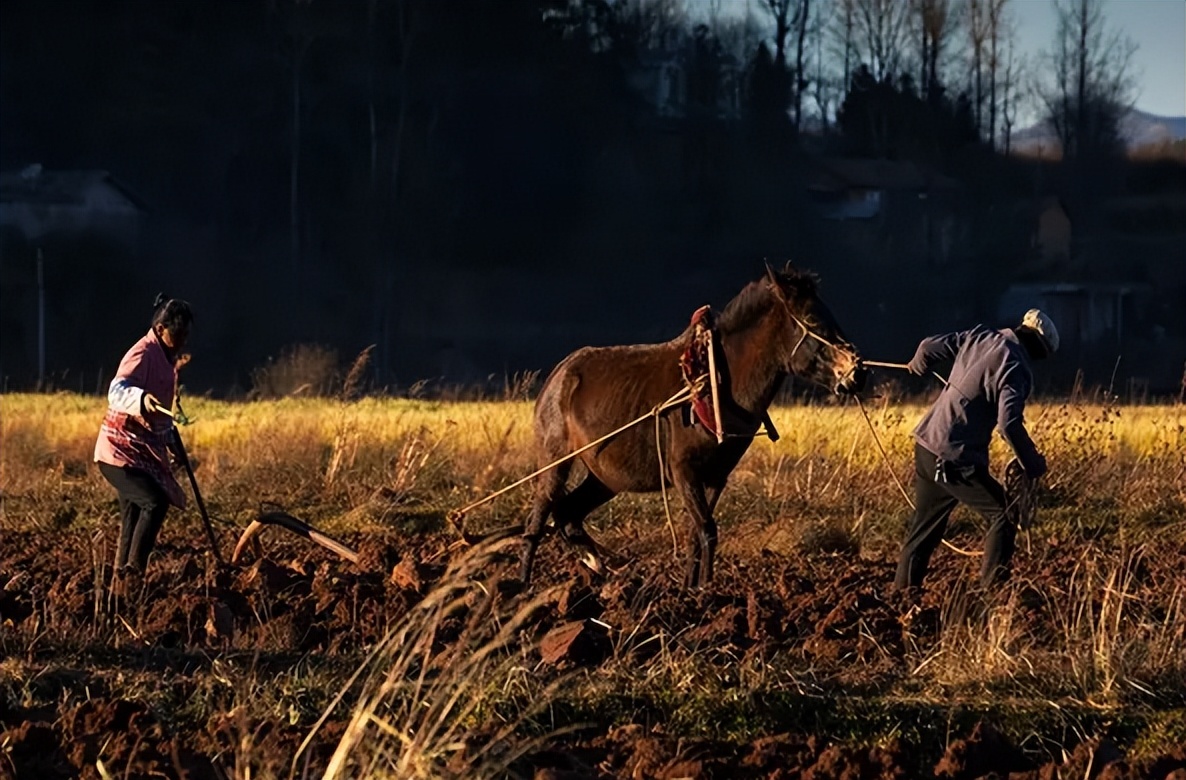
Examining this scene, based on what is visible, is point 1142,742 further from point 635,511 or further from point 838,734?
point 635,511

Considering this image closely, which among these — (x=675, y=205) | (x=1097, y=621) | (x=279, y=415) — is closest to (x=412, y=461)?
(x=279, y=415)

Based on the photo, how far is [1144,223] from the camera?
64875 mm

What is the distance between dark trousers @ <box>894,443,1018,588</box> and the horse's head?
58cm

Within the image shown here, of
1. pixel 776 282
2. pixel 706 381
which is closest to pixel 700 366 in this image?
pixel 706 381

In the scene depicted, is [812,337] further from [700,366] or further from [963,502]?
[963,502]

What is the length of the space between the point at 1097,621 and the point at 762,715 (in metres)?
2.72

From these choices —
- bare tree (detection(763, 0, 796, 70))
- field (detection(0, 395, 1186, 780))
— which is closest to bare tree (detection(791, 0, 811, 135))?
bare tree (detection(763, 0, 796, 70))

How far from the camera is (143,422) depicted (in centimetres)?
991

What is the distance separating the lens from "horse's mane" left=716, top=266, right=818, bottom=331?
1002 centimetres

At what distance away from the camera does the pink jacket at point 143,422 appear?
32.2 ft

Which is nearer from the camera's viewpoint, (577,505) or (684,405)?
(684,405)

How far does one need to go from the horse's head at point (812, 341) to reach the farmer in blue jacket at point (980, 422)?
47 centimetres

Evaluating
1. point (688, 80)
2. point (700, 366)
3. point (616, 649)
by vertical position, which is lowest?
point (616, 649)

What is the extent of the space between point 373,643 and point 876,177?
54.8m
